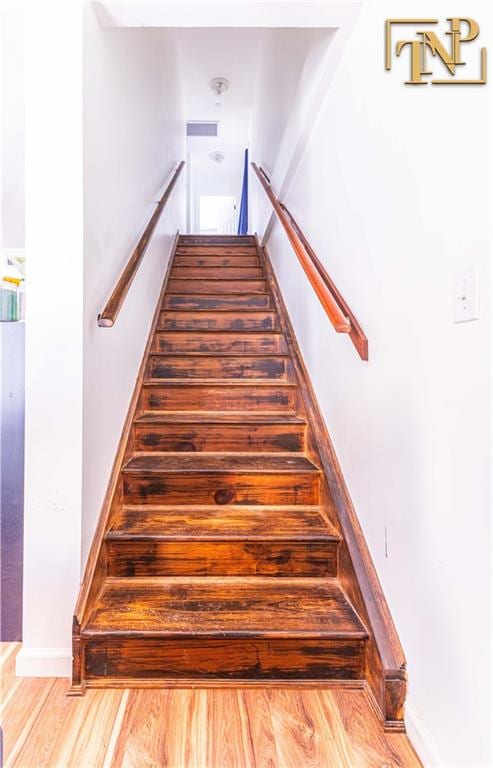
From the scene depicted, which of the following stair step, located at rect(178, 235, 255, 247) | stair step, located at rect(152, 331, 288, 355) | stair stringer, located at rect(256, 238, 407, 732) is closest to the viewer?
stair stringer, located at rect(256, 238, 407, 732)

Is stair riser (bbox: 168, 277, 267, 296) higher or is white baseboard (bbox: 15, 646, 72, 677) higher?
stair riser (bbox: 168, 277, 267, 296)

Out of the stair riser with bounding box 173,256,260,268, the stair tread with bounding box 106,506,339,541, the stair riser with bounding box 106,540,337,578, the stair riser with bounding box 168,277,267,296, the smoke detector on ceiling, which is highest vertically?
the smoke detector on ceiling

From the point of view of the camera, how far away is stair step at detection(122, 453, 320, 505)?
1.81 m

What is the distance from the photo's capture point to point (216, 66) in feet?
14.5

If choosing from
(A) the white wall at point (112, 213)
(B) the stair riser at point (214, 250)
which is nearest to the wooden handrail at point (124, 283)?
(A) the white wall at point (112, 213)

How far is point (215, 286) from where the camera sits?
11.0ft

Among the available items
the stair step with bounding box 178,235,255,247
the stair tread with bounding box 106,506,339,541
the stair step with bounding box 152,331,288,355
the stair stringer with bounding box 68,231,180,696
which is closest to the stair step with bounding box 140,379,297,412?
the stair stringer with bounding box 68,231,180,696

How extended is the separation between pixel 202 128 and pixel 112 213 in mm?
4741

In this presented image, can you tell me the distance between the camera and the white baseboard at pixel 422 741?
102 centimetres

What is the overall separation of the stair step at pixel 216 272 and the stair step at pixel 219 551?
2.39 meters

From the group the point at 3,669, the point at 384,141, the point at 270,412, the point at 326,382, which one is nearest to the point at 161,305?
the point at 270,412

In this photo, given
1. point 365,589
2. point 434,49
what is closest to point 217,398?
point 365,589

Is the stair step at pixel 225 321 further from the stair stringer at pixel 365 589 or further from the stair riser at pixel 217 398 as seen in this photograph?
the stair stringer at pixel 365 589

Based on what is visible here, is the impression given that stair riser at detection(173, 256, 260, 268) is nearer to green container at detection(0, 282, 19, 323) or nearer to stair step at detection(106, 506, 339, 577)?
green container at detection(0, 282, 19, 323)
